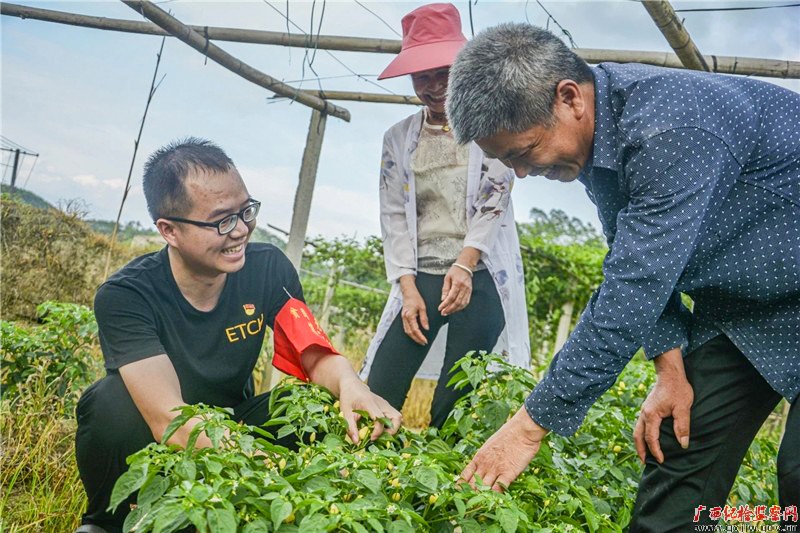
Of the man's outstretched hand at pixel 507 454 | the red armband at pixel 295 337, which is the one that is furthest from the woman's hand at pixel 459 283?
the man's outstretched hand at pixel 507 454

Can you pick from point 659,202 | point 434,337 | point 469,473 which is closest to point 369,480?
point 469,473

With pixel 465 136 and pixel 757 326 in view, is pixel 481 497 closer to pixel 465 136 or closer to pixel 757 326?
pixel 465 136

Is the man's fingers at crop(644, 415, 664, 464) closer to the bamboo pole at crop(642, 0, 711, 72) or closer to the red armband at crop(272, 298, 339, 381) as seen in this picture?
the red armband at crop(272, 298, 339, 381)

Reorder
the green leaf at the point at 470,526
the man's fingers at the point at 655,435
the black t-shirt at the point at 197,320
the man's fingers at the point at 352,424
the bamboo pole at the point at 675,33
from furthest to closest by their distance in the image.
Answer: the bamboo pole at the point at 675,33
the black t-shirt at the point at 197,320
the man's fingers at the point at 655,435
the man's fingers at the point at 352,424
the green leaf at the point at 470,526

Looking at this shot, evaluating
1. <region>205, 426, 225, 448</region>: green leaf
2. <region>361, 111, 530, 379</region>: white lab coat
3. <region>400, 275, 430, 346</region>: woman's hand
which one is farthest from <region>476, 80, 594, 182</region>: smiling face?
<region>400, 275, 430, 346</region>: woman's hand

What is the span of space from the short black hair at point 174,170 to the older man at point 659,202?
0.93 metres

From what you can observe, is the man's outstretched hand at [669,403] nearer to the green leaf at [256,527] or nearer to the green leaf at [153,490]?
the green leaf at [256,527]

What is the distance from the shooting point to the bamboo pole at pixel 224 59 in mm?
3129

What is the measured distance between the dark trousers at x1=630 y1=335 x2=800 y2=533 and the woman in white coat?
925mm

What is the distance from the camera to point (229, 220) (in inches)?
93.9

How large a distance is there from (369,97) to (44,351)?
2120 mm

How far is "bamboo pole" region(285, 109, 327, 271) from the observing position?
13.8 feet

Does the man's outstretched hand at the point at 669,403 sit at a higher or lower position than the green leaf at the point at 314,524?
higher

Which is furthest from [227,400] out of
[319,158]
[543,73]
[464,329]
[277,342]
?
[319,158]
